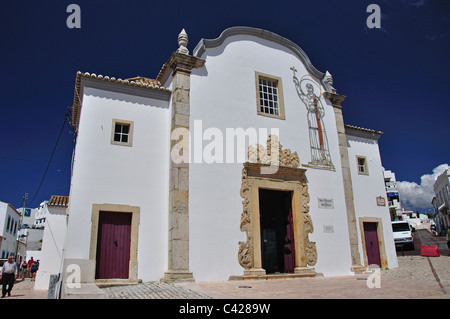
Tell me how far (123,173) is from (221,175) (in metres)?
2.89

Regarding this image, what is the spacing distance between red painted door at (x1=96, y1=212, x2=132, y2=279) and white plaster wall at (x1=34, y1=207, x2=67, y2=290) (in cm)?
509

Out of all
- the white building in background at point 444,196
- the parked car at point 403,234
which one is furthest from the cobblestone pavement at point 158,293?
the white building in background at point 444,196

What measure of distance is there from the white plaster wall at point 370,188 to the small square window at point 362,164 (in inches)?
5.5

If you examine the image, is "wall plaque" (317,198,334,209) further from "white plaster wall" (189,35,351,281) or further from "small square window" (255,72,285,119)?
"small square window" (255,72,285,119)

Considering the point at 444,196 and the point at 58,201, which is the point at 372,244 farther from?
the point at 444,196

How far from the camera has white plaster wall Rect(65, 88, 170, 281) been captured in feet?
30.4

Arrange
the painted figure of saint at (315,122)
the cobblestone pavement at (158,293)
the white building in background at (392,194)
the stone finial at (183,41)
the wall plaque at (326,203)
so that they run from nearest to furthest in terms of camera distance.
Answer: the cobblestone pavement at (158,293) < the stone finial at (183,41) < the wall plaque at (326,203) < the painted figure of saint at (315,122) < the white building in background at (392,194)

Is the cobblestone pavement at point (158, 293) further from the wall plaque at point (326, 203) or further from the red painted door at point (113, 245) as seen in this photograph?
the wall plaque at point (326, 203)

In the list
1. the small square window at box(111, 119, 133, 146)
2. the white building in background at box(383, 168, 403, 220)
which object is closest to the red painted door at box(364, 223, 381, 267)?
the small square window at box(111, 119, 133, 146)

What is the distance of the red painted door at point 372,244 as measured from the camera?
13.8 meters

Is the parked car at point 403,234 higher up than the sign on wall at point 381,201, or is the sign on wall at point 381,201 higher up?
the sign on wall at point 381,201
